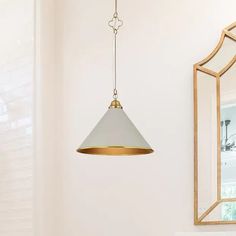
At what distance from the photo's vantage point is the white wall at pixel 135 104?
229 cm

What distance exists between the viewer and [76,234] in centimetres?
248

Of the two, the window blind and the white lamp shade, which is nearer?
the white lamp shade

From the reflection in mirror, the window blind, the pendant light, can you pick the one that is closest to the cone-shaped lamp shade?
the pendant light

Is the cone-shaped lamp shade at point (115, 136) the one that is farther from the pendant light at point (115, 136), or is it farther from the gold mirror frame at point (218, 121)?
the gold mirror frame at point (218, 121)

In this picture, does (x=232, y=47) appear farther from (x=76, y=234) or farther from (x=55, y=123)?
(x=76, y=234)

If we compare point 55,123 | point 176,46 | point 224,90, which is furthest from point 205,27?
point 55,123

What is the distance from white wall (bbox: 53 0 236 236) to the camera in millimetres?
2291

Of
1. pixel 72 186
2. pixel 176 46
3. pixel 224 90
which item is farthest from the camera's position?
pixel 72 186

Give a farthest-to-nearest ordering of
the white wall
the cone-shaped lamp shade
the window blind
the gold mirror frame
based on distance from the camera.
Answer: the window blind < the white wall < the gold mirror frame < the cone-shaped lamp shade

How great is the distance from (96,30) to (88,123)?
49 centimetres

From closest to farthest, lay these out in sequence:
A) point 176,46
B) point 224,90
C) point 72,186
Answer: point 224,90 → point 176,46 → point 72,186

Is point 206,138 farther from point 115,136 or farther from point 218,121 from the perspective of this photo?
point 115,136

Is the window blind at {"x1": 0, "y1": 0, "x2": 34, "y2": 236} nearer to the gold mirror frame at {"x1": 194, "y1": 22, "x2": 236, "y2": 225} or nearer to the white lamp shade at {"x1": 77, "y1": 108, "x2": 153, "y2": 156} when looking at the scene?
the white lamp shade at {"x1": 77, "y1": 108, "x2": 153, "y2": 156}

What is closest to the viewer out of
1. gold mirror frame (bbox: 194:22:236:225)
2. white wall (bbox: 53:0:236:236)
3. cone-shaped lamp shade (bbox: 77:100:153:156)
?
cone-shaped lamp shade (bbox: 77:100:153:156)
